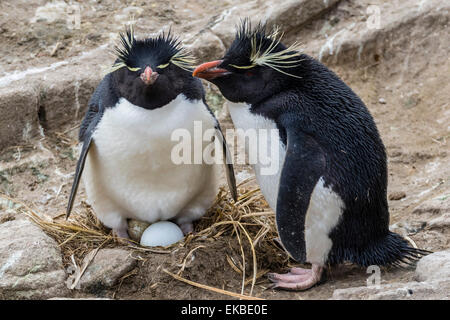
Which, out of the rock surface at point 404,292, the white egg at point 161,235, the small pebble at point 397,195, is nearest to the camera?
the rock surface at point 404,292

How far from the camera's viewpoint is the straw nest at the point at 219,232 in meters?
2.96

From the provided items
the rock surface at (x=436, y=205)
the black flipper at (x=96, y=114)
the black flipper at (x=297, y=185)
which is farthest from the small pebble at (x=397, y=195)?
the black flipper at (x=96, y=114)

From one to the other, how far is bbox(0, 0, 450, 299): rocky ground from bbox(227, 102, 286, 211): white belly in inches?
18.2

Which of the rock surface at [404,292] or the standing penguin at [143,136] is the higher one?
the standing penguin at [143,136]

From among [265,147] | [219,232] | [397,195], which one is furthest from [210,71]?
[397,195]

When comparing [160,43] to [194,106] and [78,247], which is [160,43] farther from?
[78,247]

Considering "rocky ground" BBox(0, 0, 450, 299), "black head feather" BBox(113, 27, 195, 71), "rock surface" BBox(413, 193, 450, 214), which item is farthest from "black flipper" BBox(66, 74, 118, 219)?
"rock surface" BBox(413, 193, 450, 214)

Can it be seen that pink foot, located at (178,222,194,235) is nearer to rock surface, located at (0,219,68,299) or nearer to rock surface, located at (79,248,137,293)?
rock surface, located at (79,248,137,293)

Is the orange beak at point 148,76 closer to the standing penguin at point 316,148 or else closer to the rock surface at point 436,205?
the standing penguin at point 316,148

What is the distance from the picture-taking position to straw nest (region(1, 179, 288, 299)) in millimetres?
2961

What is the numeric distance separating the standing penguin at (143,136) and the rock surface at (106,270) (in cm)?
33

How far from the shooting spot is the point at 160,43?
9.36ft

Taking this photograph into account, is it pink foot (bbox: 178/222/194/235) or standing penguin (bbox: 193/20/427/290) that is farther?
pink foot (bbox: 178/222/194/235)

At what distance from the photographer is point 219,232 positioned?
3.13 metres
